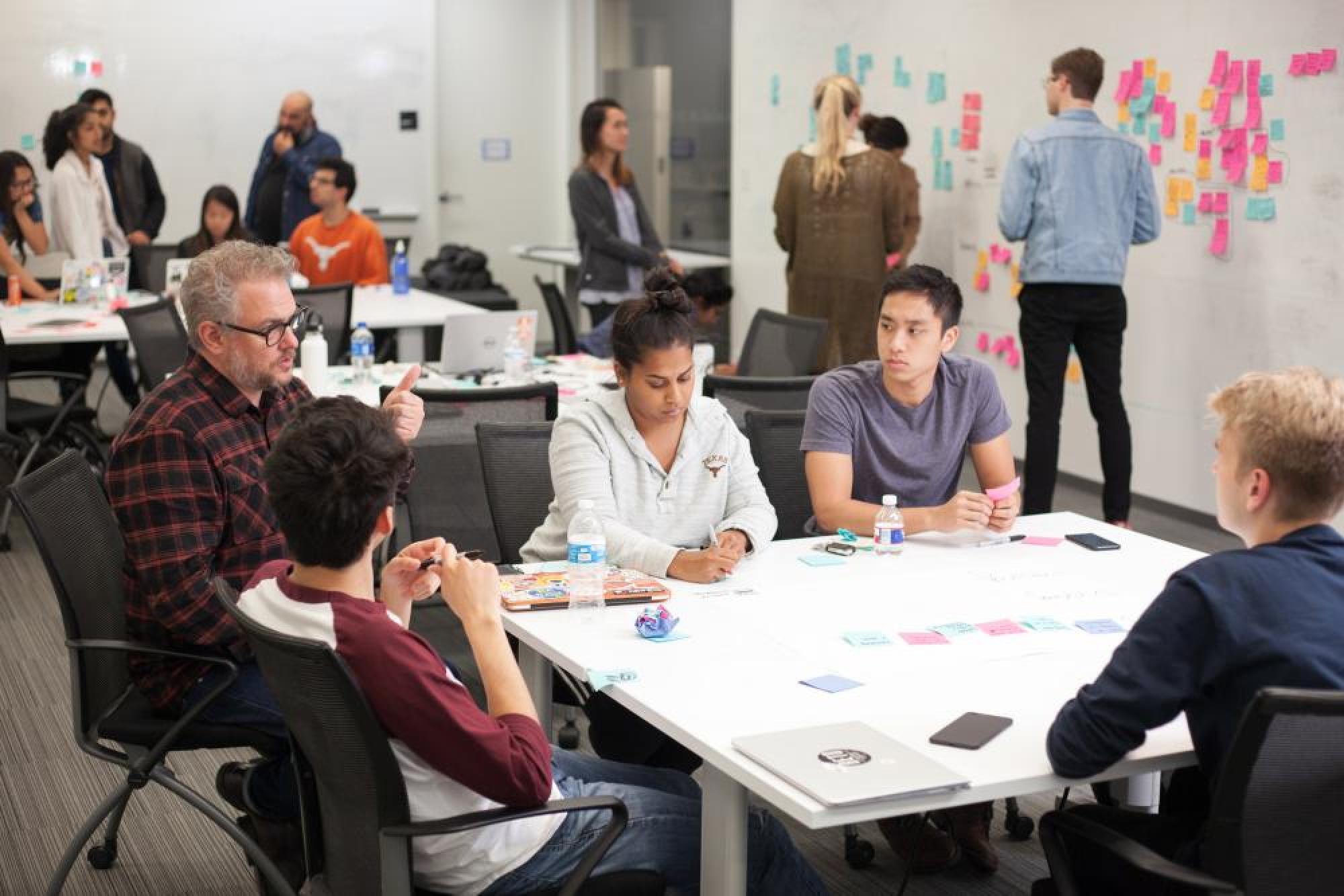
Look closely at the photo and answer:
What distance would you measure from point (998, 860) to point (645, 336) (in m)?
1.41

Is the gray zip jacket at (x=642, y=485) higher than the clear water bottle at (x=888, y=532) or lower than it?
higher

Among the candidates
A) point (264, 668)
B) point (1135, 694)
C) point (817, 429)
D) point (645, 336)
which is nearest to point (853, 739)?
point (1135, 694)

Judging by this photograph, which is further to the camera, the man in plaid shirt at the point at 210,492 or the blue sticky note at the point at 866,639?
the man in plaid shirt at the point at 210,492

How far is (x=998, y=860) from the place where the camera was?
11.4 feet

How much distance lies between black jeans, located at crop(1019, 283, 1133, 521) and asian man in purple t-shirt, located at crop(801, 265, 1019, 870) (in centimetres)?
238

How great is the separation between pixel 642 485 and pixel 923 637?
31.3 inches

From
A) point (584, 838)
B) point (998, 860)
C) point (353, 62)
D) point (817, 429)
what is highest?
point (353, 62)

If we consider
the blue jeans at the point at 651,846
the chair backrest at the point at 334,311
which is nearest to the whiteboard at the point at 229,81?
the chair backrest at the point at 334,311

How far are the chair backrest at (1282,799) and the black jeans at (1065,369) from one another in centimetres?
408

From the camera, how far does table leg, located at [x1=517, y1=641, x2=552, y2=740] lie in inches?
115

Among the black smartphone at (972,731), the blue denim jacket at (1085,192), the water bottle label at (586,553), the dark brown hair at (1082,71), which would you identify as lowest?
the black smartphone at (972,731)

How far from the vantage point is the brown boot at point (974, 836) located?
342cm

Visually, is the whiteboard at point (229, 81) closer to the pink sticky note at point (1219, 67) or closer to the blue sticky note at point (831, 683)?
the pink sticky note at point (1219, 67)

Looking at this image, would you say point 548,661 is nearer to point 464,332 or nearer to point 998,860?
point 998,860
